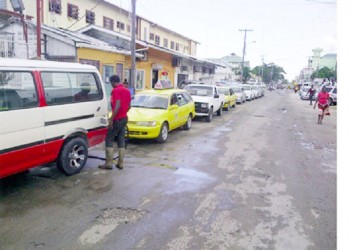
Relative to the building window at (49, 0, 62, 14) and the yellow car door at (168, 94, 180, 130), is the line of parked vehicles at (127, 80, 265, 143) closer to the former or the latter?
the yellow car door at (168, 94, 180, 130)

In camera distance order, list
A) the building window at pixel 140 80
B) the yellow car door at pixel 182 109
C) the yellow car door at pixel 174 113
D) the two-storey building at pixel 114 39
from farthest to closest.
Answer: the building window at pixel 140 80
the two-storey building at pixel 114 39
the yellow car door at pixel 182 109
the yellow car door at pixel 174 113

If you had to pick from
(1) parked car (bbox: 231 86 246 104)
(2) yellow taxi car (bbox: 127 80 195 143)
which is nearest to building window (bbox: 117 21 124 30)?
(1) parked car (bbox: 231 86 246 104)

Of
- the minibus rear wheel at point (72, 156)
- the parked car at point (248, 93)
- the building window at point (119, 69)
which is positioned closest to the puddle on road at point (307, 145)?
the minibus rear wheel at point (72, 156)

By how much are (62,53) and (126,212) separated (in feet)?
39.7

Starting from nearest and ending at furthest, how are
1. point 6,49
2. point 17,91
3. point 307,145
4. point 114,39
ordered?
1. point 17,91
2. point 307,145
3. point 6,49
4. point 114,39

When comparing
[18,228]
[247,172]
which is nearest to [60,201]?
[18,228]

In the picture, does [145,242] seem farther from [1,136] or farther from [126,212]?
[1,136]

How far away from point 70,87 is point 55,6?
19.6 m

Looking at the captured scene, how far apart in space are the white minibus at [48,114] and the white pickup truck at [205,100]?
828 cm

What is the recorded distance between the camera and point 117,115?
6.46 m

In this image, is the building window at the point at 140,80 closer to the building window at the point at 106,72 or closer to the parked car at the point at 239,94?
the building window at the point at 106,72

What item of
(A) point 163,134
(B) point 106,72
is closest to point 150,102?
(A) point 163,134

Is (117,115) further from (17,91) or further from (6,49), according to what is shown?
(6,49)

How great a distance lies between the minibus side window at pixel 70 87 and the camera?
5.38 meters
